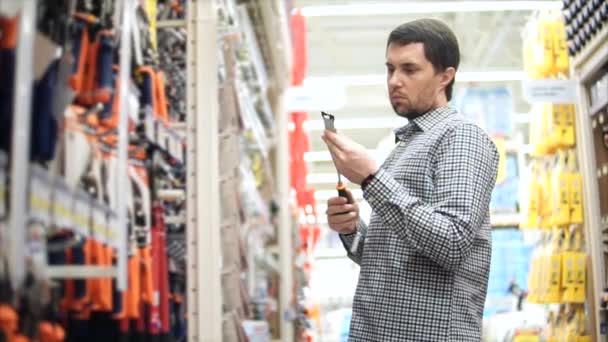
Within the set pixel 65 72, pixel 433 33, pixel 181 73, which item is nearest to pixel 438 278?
pixel 433 33

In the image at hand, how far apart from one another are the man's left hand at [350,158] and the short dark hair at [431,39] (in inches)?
12.9

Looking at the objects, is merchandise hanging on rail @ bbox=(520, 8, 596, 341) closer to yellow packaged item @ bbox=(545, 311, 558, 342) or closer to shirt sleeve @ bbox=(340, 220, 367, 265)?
yellow packaged item @ bbox=(545, 311, 558, 342)

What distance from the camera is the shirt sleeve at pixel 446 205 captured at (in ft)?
6.16

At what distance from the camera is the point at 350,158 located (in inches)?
76.1

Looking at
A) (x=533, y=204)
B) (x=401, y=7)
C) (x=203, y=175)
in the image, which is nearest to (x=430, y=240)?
(x=203, y=175)

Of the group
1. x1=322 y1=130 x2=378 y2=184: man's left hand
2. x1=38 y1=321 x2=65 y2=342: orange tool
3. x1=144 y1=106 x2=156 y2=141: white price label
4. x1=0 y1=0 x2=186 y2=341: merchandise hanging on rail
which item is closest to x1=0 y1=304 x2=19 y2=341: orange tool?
x1=0 y1=0 x2=186 y2=341: merchandise hanging on rail

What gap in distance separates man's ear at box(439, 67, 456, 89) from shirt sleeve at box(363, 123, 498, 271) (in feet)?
0.64

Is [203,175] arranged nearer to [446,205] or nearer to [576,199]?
[446,205]

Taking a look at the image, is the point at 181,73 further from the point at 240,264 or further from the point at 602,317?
the point at 602,317

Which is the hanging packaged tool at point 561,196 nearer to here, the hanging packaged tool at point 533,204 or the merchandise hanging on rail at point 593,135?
the merchandise hanging on rail at point 593,135

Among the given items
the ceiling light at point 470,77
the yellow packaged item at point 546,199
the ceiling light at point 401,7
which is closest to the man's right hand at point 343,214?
the yellow packaged item at point 546,199

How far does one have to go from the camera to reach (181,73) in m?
3.01

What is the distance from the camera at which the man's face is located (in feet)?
6.86

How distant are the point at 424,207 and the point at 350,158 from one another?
0.20m
